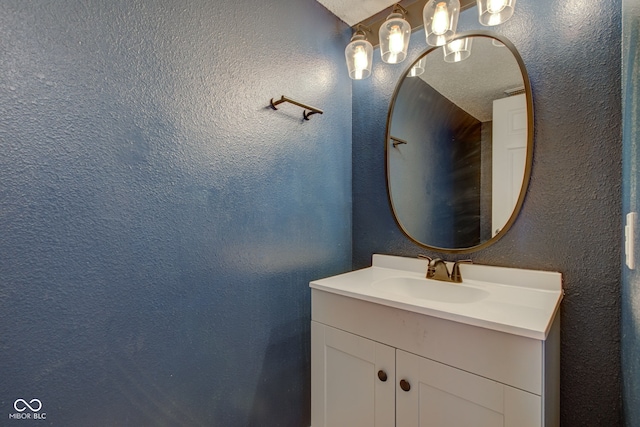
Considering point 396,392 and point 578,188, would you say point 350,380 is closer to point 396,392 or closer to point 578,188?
point 396,392

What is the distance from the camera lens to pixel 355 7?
1.54 metres

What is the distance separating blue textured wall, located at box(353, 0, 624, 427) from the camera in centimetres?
102

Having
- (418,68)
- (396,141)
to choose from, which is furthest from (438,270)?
(418,68)

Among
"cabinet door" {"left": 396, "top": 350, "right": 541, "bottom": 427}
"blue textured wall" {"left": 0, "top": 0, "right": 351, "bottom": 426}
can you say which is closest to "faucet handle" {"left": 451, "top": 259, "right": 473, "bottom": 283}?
"cabinet door" {"left": 396, "top": 350, "right": 541, "bottom": 427}

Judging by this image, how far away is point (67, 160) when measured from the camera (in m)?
0.77

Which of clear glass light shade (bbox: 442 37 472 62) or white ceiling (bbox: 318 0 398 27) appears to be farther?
white ceiling (bbox: 318 0 398 27)

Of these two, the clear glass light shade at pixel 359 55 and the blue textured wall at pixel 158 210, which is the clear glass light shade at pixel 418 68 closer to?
the clear glass light shade at pixel 359 55

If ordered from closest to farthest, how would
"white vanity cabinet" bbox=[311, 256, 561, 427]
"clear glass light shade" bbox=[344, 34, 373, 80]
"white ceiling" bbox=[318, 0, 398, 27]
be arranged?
"white vanity cabinet" bbox=[311, 256, 561, 427] → "clear glass light shade" bbox=[344, 34, 373, 80] → "white ceiling" bbox=[318, 0, 398, 27]

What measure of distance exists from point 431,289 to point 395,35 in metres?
1.15

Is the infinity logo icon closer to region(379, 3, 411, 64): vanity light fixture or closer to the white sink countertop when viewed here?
the white sink countertop

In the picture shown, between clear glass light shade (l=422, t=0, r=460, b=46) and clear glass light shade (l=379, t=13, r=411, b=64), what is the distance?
98 millimetres

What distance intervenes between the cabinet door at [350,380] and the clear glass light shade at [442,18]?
127 cm

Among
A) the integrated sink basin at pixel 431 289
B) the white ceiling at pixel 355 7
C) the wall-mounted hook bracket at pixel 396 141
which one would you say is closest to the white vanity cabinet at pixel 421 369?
the integrated sink basin at pixel 431 289

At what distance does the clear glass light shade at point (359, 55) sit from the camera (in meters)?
1.39
